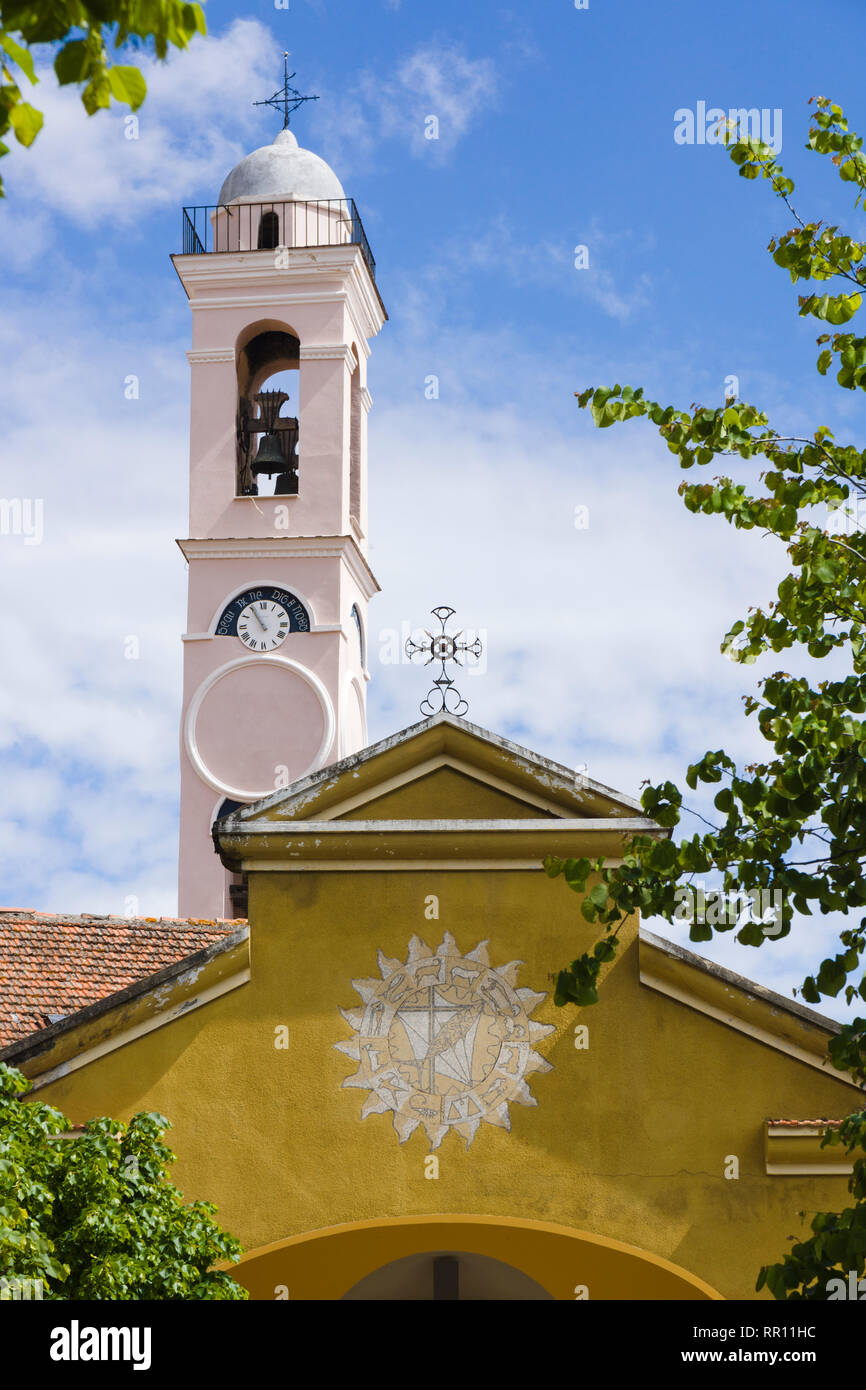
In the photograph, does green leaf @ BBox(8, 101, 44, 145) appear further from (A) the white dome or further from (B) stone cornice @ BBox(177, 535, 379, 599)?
(A) the white dome

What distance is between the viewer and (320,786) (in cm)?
1215

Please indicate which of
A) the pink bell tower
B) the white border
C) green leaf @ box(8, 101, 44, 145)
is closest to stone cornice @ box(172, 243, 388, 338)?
the pink bell tower

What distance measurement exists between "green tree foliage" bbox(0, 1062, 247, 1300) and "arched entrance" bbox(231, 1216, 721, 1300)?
5.01 ft

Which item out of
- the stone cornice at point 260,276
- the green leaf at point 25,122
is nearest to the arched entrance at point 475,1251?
the green leaf at point 25,122

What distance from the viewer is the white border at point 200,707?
105 feet

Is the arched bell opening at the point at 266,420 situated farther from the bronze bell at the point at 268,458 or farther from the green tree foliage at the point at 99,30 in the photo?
the green tree foliage at the point at 99,30

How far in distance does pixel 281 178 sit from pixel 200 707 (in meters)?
10.7

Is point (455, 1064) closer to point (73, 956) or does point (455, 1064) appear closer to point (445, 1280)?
point (445, 1280)

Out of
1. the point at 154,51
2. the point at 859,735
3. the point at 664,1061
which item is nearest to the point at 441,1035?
the point at 664,1061

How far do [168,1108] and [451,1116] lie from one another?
1800 millimetres

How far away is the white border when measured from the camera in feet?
105

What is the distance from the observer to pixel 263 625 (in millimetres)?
33219
